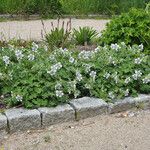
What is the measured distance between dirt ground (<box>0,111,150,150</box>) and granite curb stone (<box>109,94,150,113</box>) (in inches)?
4.9

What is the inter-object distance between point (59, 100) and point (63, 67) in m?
0.50

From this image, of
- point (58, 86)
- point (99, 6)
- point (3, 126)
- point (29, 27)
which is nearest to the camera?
point (3, 126)

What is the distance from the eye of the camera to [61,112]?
4805 millimetres

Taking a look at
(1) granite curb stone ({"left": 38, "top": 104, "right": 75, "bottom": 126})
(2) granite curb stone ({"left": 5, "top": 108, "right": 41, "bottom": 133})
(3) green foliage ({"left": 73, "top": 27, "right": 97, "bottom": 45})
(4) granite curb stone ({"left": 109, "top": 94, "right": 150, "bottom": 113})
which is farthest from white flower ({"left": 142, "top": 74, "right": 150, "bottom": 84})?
(3) green foliage ({"left": 73, "top": 27, "right": 97, "bottom": 45})

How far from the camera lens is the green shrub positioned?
22.0 ft

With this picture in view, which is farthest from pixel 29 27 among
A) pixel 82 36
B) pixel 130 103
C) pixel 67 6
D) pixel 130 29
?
pixel 130 103

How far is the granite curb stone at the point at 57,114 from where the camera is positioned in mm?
4742

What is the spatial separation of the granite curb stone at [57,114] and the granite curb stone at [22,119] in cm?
6

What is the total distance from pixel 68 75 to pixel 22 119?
0.81m

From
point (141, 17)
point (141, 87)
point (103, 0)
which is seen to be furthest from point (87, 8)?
point (141, 87)

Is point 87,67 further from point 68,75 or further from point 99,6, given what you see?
point 99,6

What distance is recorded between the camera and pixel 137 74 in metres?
5.35

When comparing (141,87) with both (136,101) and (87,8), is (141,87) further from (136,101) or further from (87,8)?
(87,8)

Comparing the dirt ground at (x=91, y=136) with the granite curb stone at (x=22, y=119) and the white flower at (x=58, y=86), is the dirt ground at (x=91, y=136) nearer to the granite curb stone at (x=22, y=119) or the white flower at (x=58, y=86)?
the granite curb stone at (x=22, y=119)
